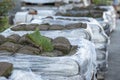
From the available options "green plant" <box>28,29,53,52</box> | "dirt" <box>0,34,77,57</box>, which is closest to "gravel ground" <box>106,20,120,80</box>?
"dirt" <box>0,34,77,57</box>

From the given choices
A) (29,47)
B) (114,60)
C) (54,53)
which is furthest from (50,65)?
(114,60)

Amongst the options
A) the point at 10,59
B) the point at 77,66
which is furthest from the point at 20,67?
the point at 77,66

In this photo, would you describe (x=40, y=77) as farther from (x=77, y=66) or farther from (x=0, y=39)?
(x=0, y=39)

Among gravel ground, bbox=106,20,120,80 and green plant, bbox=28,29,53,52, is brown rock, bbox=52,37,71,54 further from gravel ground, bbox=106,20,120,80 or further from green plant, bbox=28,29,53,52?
gravel ground, bbox=106,20,120,80

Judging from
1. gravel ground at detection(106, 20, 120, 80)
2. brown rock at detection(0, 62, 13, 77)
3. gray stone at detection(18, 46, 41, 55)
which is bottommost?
gravel ground at detection(106, 20, 120, 80)

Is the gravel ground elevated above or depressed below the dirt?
below

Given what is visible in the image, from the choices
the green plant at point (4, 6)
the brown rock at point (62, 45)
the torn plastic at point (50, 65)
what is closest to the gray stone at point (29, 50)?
the torn plastic at point (50, 65)

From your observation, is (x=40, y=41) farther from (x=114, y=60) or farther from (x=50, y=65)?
(x=114, y=60)

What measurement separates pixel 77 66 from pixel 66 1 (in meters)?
14.5

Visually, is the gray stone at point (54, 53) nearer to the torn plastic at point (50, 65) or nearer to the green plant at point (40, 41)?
the green plant at point (40, 41)

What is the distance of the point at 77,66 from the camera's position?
14.8 feet

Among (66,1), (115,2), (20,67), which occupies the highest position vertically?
(20,67)

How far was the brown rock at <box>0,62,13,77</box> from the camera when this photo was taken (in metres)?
3.95

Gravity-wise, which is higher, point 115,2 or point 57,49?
point 57,49
